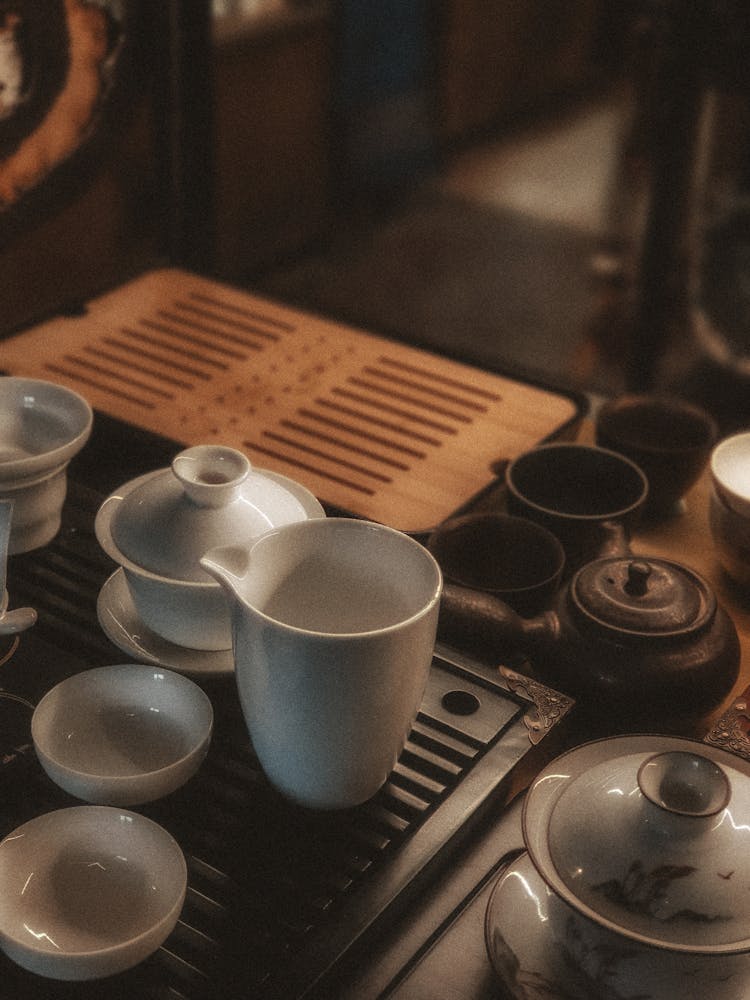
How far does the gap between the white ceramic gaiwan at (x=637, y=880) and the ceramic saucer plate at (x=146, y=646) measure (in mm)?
331

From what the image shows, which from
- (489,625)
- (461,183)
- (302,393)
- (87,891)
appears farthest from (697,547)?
(461,183)

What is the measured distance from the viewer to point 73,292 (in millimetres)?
1828

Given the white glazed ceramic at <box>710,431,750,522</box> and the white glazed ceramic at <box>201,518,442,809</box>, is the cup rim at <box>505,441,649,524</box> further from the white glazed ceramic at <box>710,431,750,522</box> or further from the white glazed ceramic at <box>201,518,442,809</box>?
the white glazed ceramic at <box>201,518,442,809</box>

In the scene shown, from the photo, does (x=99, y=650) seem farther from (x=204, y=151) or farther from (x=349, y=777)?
(x=204, y=151)

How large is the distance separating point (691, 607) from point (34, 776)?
544 mm

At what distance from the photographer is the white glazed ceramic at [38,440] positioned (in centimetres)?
113

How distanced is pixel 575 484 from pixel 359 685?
0.54 m

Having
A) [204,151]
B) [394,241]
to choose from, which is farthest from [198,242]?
[394,241]

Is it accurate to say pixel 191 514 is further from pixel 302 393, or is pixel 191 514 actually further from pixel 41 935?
pixel 302 393

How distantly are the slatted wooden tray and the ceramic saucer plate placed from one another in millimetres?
305

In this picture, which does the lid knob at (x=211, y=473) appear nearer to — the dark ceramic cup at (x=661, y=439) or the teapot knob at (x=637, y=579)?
the teapot knob at (x=637, y=579)

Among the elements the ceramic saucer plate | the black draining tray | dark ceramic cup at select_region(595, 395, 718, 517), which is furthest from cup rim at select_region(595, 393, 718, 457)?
the ceramic saucer plate

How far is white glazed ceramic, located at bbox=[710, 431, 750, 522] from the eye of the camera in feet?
3.84

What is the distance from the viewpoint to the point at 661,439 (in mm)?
1401
